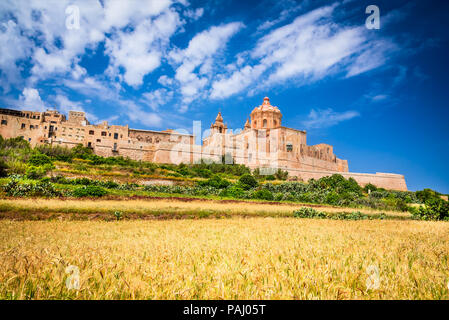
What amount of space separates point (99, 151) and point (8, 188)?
136ft

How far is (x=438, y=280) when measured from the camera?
255cm

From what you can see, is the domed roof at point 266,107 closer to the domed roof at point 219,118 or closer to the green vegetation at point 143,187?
the domed roof at point 219,118

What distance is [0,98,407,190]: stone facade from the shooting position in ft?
174

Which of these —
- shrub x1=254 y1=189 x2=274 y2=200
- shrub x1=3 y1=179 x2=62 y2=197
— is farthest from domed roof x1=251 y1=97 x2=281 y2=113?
shrub x1=3 y1=179 x2=62 y2=197

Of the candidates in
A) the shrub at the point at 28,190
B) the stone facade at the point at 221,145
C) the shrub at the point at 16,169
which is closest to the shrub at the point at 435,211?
the shrub at the point at 28,190

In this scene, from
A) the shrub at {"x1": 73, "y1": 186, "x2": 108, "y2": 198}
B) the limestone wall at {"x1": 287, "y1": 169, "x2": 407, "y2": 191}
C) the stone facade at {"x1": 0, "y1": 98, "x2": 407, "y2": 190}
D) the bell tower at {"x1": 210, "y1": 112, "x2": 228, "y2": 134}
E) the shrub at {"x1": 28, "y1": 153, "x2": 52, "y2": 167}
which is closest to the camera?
the shrub at {"x1": 73, "y1": 186, "x2": 108, "y2": 198}

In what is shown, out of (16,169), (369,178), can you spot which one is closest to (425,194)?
(369,178)

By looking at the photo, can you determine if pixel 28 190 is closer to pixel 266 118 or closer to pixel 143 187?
pixel 143 187

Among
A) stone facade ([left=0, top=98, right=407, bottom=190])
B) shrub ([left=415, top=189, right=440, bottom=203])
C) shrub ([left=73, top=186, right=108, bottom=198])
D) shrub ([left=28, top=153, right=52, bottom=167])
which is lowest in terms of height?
shrub ([left=73, top=186, right=108, bottom=198])

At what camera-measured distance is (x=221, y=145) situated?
60.4m

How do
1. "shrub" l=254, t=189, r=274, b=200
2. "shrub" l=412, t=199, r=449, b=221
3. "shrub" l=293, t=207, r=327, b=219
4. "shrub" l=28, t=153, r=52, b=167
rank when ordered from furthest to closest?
"shrub" l=28, t=153, r=52, b=167, "shrub" l=254, t=189, r=274, b=200, "shrub" l=293, t=207, r=327, b=219, "shrub" l=412, t=199, r=449, b=221

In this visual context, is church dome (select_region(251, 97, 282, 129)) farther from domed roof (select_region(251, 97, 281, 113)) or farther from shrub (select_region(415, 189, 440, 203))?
shrub (select_region(415, 189, 440, 203))

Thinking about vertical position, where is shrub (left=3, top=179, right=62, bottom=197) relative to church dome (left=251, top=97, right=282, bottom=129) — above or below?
below
